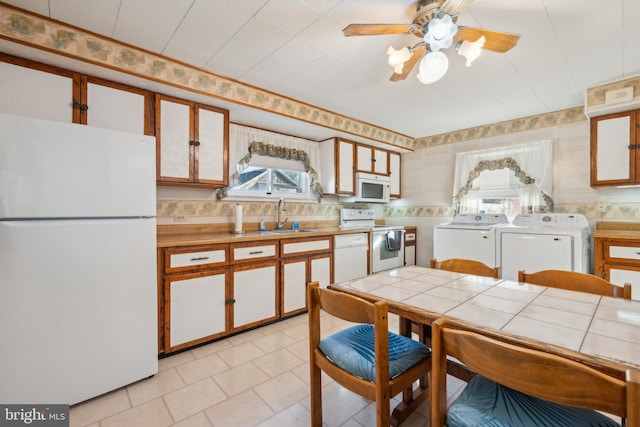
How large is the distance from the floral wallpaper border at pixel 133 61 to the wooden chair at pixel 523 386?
2424 mm

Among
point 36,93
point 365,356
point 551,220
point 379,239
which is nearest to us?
point 365,356

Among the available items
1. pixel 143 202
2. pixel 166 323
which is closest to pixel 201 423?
pixel 166 323

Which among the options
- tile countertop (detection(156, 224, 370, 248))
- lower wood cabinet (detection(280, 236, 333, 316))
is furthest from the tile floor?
tile countertop (detection(156, 224, 370, 248))

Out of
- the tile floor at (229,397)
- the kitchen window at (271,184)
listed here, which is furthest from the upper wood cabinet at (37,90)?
the tile floor at (229,397)

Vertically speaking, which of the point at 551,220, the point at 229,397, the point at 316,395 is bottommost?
the point at 229,397

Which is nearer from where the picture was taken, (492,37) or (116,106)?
(492,37)

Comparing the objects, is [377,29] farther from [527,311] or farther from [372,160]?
[372,160]

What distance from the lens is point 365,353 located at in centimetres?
125

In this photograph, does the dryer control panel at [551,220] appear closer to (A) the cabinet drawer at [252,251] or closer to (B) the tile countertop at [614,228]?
(B) the tile countertop at [614,228]

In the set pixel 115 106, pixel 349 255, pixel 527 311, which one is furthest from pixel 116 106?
pixel 527 311

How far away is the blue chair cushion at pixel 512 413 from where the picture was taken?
0.87 metres

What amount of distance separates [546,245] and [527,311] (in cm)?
222

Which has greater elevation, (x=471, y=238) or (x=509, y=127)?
(x=509, y=127)

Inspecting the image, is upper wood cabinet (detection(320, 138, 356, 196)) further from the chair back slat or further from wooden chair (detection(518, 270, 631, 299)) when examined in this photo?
the chair back slat
